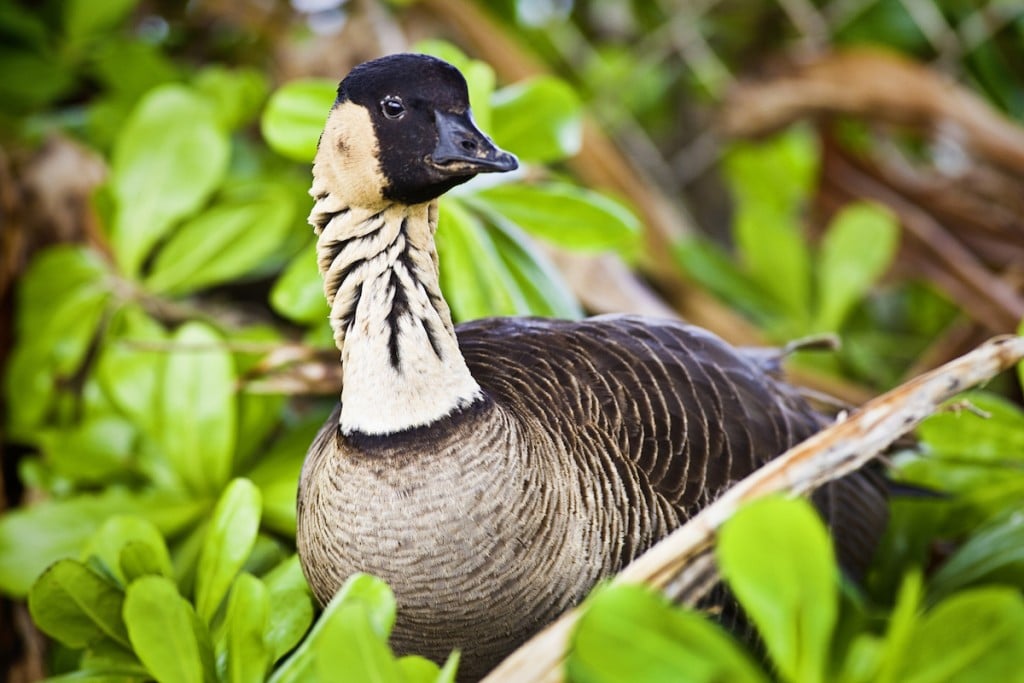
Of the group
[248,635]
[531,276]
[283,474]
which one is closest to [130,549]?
[248,635]

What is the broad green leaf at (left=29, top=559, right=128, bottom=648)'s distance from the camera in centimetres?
77

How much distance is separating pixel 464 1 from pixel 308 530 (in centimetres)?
115

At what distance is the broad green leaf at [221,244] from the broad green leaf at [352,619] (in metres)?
0.63

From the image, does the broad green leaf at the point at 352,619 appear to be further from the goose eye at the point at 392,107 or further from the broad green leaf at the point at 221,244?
the broad green leaf at the point at 221,244

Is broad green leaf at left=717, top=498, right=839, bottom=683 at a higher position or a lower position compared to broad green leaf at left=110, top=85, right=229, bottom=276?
lower

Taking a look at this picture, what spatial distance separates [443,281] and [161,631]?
0.51m

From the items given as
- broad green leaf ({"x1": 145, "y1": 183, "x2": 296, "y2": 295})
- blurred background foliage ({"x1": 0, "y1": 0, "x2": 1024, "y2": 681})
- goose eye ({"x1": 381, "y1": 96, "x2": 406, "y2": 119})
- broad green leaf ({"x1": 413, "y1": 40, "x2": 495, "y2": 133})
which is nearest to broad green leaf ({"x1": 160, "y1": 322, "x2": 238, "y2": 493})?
blurred background foliage ({"x1": 0, "y1": 0, "x2": 1024, "y2": 681})

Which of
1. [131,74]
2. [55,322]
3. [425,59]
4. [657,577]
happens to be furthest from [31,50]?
[657,577]

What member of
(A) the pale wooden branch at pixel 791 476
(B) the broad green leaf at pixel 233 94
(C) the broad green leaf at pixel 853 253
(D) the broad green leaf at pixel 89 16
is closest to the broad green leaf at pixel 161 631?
(A) the pale wooden branch at pixel 791 476

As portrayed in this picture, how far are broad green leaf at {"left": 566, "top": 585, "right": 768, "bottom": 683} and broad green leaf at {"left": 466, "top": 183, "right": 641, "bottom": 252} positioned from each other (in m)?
0.61

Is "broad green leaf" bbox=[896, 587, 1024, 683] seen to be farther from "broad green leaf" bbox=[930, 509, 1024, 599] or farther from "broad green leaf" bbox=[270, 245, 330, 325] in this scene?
"broad green leaf" bbox=[270, 245, 330, 325]

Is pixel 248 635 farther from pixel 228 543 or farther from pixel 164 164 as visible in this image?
pixel 164 164

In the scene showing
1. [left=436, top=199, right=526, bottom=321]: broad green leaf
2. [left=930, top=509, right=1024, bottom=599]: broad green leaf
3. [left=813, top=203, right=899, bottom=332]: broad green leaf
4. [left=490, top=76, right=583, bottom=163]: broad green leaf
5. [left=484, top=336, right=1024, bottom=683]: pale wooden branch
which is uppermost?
[left=490, top=76, right=583, bottom=163]: broad green leaf

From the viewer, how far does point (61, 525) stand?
41.1 inches
